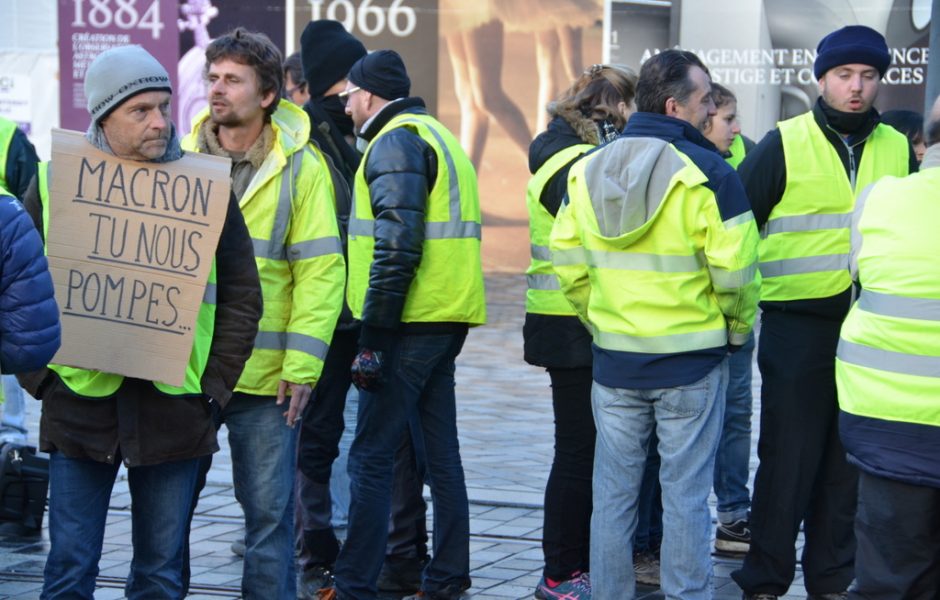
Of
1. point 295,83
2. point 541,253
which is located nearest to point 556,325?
point 541,253

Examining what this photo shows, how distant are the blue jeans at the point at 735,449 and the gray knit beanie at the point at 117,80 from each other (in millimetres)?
3219

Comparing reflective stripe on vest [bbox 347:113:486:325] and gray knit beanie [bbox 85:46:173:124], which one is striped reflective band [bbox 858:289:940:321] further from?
gray knit beanie [bbox 85:46:173:124]

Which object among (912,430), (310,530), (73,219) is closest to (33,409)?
(310,530)

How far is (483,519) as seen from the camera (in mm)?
6957

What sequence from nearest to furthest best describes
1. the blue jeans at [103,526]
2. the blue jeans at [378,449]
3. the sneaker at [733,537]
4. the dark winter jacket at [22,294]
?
the dark winter jacket at [22,294]
the blue jeans at [103,526]
the blue jeans at [378,449]
the sneaker at [733,537]

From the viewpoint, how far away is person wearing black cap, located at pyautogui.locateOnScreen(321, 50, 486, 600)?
17.5 feet

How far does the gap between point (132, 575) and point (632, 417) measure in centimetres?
168

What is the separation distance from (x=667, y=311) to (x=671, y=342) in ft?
0.33

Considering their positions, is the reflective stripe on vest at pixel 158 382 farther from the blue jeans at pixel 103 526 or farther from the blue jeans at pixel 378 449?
the blue jeans at pixel 378 449

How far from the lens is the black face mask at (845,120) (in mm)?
5441

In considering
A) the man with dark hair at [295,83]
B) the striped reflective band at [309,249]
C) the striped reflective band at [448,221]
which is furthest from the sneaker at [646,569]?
the man with dark hair at [295,83]

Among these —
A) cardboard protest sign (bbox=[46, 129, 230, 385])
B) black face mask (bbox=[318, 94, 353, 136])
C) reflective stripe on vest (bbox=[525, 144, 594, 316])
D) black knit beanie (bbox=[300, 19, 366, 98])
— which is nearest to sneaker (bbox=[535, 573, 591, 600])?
reflective stripe on vest (bbox=[525, 144, 594, 316])

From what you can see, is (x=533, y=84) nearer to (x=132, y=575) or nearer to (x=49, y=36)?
(x=49, y=36)

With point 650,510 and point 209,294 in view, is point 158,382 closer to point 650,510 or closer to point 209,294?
point 209,294
